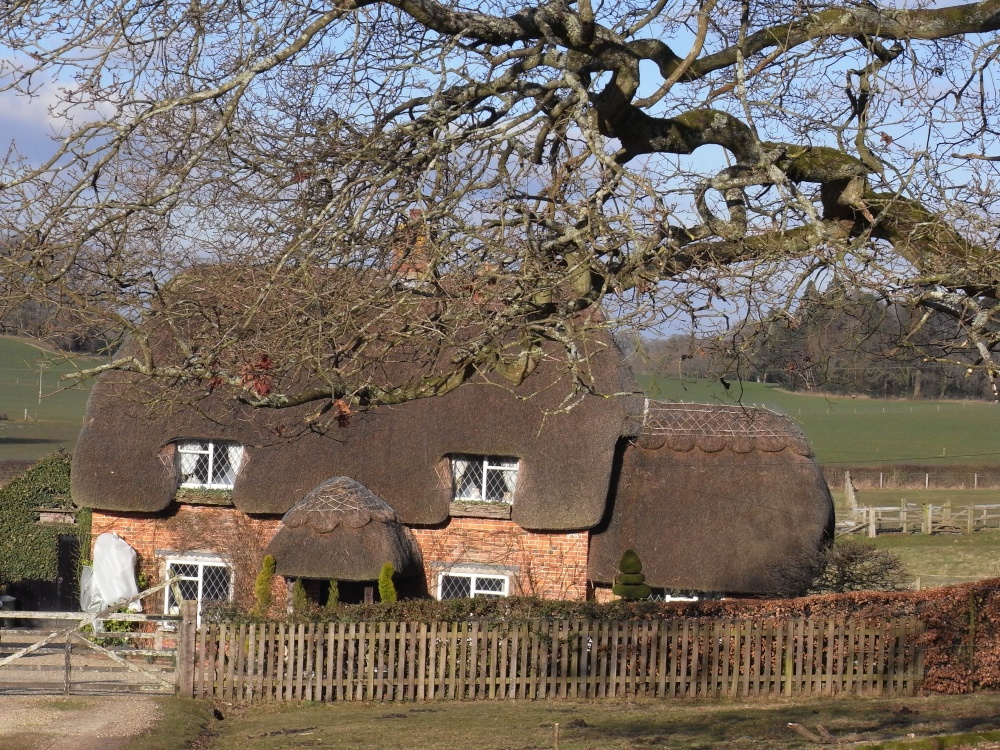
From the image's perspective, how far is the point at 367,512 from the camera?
778 inches

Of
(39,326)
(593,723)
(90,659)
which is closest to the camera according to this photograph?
(39,326)

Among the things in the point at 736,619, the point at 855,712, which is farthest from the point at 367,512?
the point at 855,712

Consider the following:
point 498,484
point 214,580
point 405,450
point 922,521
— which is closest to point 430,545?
point 498,484

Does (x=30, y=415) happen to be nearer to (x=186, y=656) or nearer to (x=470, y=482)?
(x=470, y=482)

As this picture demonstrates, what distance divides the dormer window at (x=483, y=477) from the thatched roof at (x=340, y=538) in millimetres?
1648

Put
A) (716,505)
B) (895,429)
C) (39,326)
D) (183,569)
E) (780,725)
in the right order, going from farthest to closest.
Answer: (895,429) < (183,569) < (716,505) < (780,725) < (39,326)

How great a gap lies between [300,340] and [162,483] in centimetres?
1518

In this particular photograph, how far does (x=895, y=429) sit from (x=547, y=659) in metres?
61.9

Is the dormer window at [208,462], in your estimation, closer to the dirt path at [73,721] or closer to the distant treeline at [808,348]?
the dirt path at [73,721]

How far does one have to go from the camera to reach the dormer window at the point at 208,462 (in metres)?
22.2

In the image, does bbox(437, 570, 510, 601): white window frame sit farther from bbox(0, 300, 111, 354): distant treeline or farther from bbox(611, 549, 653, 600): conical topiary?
bbox(0, 300, 111, 354): distant treeline

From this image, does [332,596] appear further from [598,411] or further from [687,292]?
[687,292]

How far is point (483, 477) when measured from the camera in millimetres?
21438

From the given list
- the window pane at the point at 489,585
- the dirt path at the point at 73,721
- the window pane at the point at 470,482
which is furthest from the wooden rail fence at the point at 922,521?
the dirt path at the point at 73,721
